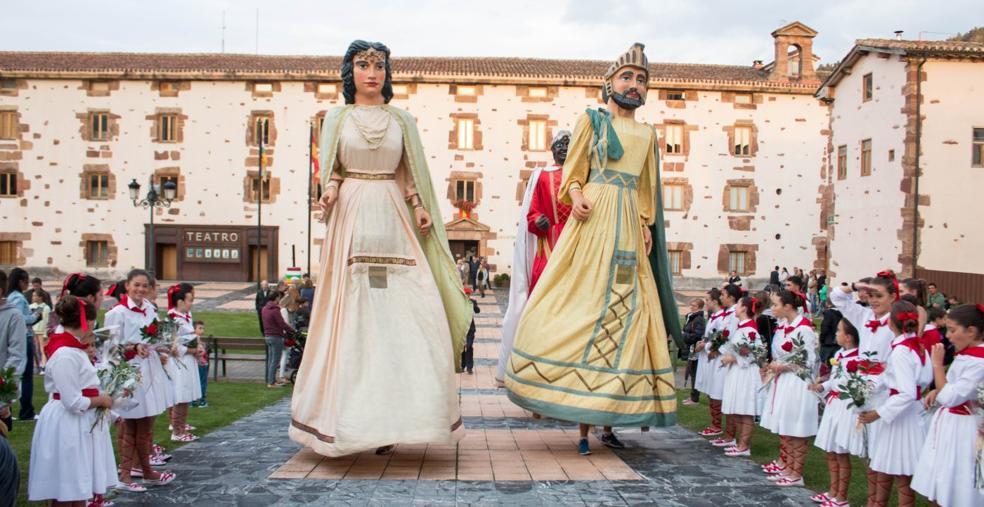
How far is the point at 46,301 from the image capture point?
46.1ft

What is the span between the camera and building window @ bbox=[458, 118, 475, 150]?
40.0 m

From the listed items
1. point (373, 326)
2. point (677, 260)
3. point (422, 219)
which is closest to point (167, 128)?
point (677, 260)

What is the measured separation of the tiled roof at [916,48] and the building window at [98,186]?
33.1 metres

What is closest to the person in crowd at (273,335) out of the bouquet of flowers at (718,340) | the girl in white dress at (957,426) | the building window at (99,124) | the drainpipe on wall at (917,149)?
the bouquet of flowers at (718,340)

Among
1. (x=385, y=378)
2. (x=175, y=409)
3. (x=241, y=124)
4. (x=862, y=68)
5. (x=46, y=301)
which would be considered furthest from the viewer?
(x=241, y=124)

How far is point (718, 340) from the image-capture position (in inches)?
337

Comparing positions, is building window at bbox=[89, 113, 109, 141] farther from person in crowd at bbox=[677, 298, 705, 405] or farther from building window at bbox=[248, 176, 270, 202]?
person in crowd at bbox=[677, 298, 705, 405]

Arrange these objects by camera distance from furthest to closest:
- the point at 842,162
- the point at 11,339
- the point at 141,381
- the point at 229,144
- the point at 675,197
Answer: the point at 675,197 < the point at 229,144 < the point at 842,162 < the point at 11,339 < the point at 141,381

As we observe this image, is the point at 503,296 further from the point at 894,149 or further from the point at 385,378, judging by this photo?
the point at 385,378

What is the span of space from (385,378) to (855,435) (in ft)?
11.3

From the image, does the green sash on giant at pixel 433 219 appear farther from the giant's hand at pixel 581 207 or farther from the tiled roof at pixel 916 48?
the tiled roof at pixel 916 48

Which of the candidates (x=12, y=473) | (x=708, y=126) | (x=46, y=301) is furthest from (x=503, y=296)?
(x=12, y=473)

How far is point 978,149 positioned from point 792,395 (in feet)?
77.0

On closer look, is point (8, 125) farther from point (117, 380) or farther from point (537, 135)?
point (117, 380)
